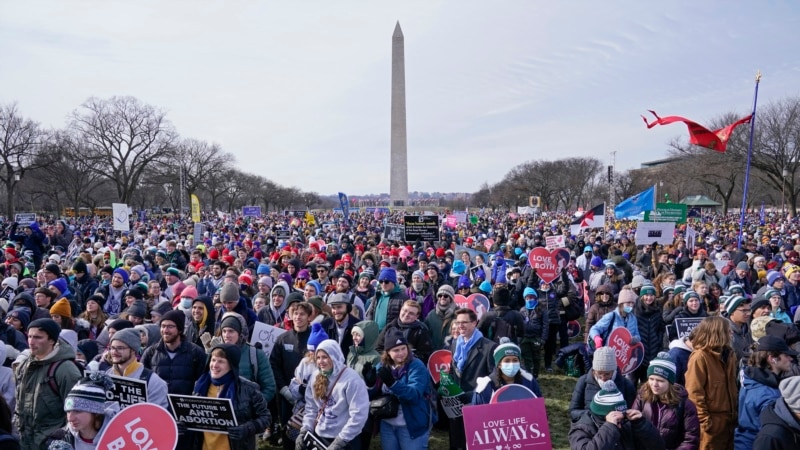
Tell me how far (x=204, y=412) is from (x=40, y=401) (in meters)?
1.21

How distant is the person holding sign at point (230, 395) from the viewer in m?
3.89

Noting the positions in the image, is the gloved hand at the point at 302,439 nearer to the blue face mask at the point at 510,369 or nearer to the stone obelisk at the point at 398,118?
the blue face mask at the point at 510,369

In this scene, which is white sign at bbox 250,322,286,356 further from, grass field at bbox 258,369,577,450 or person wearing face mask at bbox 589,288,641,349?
person wearing face mask at bbox 589,288,641,349

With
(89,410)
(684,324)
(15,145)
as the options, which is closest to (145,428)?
(89,410)

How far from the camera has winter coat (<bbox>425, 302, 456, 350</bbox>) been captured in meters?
6.50

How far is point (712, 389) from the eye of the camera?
4.06 metres

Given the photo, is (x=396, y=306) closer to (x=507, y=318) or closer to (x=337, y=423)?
(x=507, y=318)

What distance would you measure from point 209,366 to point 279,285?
3.57 meters

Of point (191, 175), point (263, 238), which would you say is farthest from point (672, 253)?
point (191, 175)

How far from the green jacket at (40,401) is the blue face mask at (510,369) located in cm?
321

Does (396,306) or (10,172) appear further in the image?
(10,172)

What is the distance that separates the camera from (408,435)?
14.3 feet

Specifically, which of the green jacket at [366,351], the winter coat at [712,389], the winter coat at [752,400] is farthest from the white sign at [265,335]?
the winter coat at [752,400]

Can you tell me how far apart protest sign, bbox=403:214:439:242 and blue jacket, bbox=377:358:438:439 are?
11.9 meters
